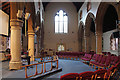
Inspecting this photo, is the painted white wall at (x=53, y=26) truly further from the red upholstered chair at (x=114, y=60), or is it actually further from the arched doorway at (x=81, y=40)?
the red upholstered chair at (x=114, y=60)

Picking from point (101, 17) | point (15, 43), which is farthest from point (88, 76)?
point (101, 17)

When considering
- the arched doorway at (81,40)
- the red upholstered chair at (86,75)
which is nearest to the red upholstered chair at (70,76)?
the red upholstered chair at (86,75)

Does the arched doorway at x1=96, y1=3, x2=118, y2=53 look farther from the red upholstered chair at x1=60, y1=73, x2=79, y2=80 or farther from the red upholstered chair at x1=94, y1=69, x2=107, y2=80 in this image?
the red upholstered chair at x1=60, y1=73, x2=79, y2=80

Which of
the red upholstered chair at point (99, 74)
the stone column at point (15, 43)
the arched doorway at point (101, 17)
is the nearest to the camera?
the red upholstered chair at point (99, 74)

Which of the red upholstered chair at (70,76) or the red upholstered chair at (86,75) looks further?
the red upholstered chair at (86,75)

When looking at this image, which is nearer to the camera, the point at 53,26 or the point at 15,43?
the point at 15,43

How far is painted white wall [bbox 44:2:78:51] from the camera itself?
24250 mm

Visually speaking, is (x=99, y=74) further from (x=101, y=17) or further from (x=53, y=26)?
(x=53, y=26)

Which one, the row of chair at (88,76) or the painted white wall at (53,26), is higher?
the painted white wall at (53,26)

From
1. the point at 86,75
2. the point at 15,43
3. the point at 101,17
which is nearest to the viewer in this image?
the point at 86,75

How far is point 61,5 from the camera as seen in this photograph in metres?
25.1

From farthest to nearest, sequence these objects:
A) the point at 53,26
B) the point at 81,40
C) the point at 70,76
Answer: the point at 53,26, the point at 81,40, the point at 70,76

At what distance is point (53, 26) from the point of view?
80.9 ft

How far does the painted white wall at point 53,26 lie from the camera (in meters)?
24.2
